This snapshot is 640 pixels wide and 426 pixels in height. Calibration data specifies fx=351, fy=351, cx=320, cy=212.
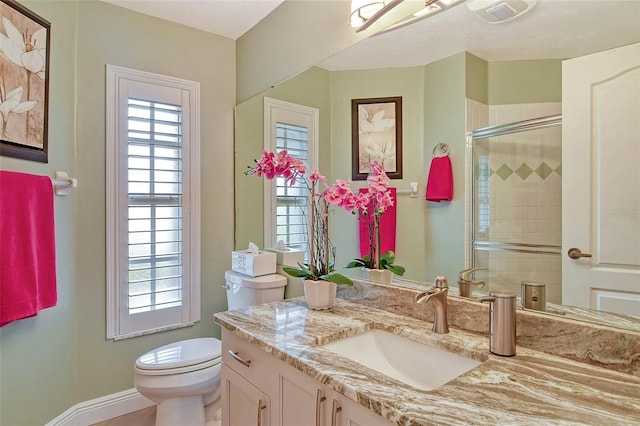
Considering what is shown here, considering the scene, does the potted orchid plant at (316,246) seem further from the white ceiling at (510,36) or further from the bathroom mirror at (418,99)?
the white ceiling at (510,36)

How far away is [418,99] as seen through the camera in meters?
1.44

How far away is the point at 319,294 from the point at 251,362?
0.40 m

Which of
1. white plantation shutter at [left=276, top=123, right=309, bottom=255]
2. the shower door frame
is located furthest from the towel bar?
the shower door frame

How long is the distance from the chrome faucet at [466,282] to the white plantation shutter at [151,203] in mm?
1823

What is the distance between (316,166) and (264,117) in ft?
2.23

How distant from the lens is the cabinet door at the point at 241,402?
3.88ft

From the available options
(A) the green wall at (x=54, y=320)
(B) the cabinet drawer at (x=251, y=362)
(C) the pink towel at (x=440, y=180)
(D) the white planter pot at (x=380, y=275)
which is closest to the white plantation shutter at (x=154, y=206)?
(A) the green wall at (x=54, y=320)

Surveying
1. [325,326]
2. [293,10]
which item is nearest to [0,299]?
[325,326]

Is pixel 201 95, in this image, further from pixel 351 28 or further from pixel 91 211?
pixel 351 28

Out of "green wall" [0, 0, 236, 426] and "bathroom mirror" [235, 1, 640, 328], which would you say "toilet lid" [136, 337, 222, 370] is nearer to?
"green wall" [0, 0, 236, 426]

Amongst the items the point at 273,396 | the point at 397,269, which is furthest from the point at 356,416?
the point at 397,269

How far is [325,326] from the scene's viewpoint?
1299 mm

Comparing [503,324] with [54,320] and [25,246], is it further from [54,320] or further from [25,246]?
[54,320]

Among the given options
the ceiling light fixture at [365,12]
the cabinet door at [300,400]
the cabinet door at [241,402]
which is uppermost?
the ceiling light fixture at [365,12]
